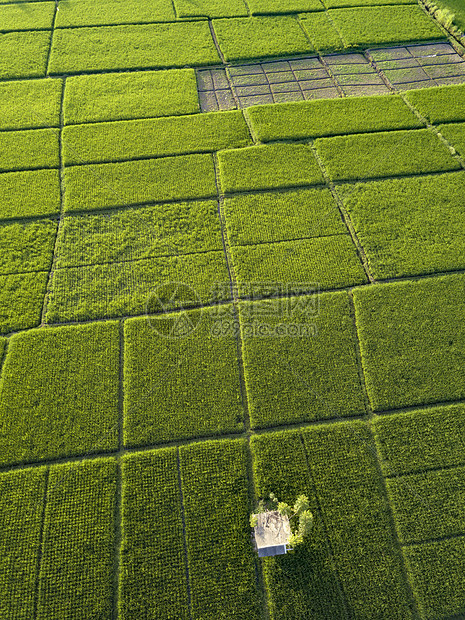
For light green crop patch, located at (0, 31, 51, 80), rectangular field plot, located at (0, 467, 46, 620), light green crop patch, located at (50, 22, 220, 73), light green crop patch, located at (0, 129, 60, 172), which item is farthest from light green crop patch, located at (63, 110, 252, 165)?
rectangular field plot, located at (0, 467, 46, 620)

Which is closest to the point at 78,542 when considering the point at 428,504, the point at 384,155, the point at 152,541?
the point at 152,541

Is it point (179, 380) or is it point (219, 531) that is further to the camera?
point (179, 380)

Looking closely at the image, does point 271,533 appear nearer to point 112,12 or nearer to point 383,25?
point 383,25

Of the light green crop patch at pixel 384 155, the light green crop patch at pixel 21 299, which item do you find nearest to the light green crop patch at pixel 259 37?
the light green crop patch at pixel 384 155

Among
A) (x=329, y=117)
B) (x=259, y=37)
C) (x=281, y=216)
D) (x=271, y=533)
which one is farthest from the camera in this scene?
(x=259, y=37)

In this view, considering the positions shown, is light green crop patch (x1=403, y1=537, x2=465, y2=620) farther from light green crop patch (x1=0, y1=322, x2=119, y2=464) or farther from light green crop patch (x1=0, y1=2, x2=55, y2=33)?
light green crop patch (x1=0, y1=2, x2=55, y2=33)

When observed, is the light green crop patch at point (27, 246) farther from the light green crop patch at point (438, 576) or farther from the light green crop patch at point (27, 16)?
the light green crop patch at point (27, 16)

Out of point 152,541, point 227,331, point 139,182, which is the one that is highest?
point 139,182
